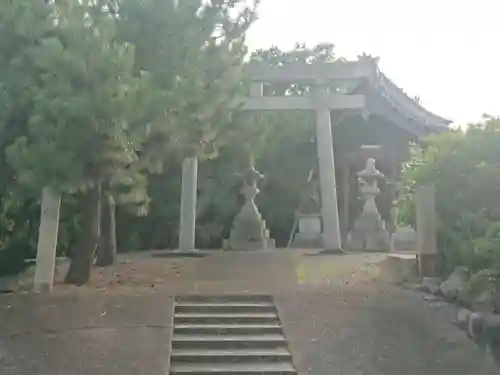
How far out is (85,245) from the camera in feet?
36.3

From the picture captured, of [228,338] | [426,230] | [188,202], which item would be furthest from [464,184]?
[188,202]

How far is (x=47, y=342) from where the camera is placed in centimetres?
804

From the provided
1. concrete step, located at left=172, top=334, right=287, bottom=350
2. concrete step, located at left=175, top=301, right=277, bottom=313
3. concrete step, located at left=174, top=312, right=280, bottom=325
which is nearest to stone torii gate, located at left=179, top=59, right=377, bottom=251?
concrete step, located at left=175, top=301, right=277, bottom=313

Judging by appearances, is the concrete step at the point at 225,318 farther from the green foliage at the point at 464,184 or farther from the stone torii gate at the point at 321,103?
the stone torii gate at the point at 321,103

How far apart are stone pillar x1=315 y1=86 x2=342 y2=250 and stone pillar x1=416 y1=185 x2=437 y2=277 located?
236 inches

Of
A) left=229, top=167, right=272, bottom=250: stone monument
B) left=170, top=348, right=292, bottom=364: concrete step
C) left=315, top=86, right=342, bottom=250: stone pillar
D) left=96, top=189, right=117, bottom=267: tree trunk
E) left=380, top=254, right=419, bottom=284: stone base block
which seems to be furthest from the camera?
left=229, top=167, right=272, bottom=250: stone monument

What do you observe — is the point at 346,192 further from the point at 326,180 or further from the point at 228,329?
the point at 228,329

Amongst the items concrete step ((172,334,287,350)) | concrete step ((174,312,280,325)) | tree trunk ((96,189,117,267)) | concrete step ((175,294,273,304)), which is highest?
tree trunk ((96,189,117,267))

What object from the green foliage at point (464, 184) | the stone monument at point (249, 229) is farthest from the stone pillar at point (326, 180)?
the green foliage at point (464, 184)

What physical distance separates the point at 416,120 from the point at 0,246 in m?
13.1

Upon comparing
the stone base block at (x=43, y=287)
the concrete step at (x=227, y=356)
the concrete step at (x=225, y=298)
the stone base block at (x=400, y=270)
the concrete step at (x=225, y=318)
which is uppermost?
the stone base block at (x=400, y=270)

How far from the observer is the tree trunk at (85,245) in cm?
1094

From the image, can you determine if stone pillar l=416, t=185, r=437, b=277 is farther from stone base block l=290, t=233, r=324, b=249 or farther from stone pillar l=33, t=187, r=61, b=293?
stone base block l=290, t=233, r=324, b=249

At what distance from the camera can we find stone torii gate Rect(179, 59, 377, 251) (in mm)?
16938
